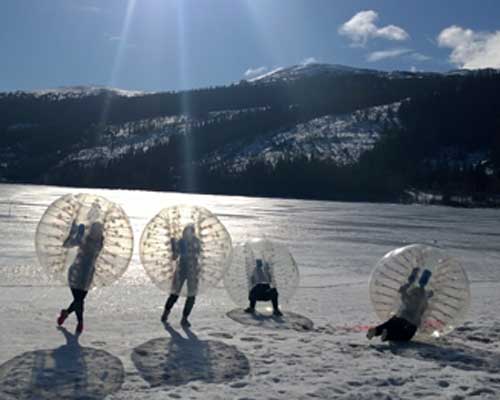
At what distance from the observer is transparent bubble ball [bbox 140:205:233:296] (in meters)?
10.4

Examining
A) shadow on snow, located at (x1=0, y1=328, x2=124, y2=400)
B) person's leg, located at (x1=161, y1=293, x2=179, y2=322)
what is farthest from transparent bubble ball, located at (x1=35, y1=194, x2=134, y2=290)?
shadow on snow, located at (x1=0, y1=328, x2=124, y2=400)

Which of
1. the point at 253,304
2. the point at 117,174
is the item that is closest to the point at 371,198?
the point at 117,174

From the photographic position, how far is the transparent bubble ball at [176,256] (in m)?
10.4

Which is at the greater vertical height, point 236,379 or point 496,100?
point 496,100

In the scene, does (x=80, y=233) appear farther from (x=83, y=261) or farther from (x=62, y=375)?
(x=62, y=375)

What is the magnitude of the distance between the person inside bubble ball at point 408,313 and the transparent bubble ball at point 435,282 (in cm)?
11

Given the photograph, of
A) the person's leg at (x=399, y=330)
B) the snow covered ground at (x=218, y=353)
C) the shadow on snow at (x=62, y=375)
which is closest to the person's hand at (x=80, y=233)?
the snow covered ground at (x=218, y=353)

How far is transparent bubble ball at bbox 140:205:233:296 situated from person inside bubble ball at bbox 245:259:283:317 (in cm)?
164

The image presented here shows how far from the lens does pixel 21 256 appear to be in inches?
757

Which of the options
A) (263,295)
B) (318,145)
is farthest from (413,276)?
(318,145)

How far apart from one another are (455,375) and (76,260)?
568 centimetres

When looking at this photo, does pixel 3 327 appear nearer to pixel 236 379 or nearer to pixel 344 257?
pixel 236 379

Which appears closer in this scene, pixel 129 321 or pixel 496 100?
pixel 129 321

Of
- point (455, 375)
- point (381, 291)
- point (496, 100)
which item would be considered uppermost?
point (496, 100)
